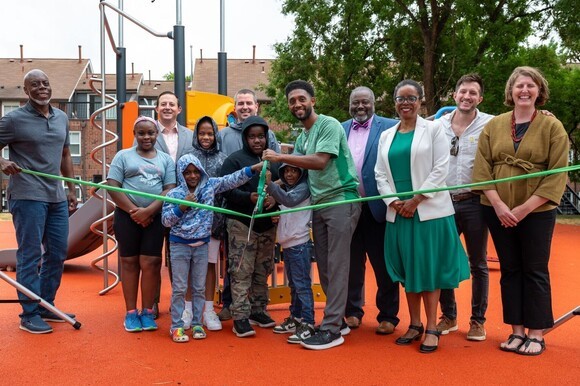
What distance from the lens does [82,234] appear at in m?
9.14

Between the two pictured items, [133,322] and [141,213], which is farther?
[133,322]

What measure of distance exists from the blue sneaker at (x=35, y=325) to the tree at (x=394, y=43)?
51.4ft

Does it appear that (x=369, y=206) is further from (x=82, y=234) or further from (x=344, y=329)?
(x=82, y=234)

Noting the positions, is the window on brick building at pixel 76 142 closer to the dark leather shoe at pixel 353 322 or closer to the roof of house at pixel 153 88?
the roof of house at pixel 153 88

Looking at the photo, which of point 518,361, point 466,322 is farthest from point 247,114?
point 518,361

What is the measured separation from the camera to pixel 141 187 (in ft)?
17.6

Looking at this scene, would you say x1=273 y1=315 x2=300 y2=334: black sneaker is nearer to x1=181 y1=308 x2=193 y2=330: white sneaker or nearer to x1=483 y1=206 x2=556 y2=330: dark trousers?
x1=181 y1=308 x2=193 y2=330: white sneaker

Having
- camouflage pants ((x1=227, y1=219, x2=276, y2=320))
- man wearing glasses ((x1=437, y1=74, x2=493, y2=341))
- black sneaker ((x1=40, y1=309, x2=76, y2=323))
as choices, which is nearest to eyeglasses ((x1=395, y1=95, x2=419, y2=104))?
man wearing glasses ((x1=437, y1=74, x2=493, y2=341))

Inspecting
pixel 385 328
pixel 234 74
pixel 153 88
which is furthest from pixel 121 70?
pixel 153 88

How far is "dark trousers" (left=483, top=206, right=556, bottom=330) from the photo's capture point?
4727mm

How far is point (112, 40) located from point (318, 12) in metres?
14.5

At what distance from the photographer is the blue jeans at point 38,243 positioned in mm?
5363

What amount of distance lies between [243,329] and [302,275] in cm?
63

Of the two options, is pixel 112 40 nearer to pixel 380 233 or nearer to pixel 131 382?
pixel 380 233
